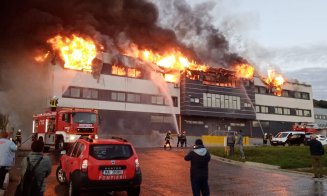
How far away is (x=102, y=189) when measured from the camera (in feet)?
26.6

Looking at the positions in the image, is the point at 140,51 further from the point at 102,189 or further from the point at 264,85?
the point at 102,189

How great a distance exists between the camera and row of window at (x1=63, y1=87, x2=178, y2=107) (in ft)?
130

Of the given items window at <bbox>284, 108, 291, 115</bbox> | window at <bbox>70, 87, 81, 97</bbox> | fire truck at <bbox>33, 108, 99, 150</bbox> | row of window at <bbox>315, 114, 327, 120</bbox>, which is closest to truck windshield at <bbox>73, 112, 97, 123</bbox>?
fire truck at <bbox>33, 108, 99, 150</bbox>

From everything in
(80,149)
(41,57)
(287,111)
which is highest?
(41,57)

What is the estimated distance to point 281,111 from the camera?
59531 mm

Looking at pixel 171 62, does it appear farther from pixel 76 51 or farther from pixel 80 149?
pixel 80 149

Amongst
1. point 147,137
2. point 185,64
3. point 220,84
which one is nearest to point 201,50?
point 185,64

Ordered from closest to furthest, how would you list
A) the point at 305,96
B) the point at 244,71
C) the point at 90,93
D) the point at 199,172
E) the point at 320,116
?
the point at 199,172, the point at 90,93, the point at 244,71, the point at 305,96, the point at 320,116

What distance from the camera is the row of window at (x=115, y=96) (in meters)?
39.7

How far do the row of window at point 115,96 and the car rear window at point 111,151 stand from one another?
31.7 meters

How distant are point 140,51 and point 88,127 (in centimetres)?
2190

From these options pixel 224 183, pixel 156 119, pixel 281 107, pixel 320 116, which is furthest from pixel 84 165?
pixel 320 116

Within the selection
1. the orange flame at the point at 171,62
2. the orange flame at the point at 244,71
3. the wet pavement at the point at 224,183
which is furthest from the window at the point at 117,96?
the wet pavement at the point at 224,183

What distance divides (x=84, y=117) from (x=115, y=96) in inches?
875
